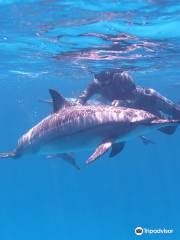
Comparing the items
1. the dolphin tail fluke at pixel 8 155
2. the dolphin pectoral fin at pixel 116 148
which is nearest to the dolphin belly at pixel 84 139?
the dolphin pectoral fin at pixel 116 148

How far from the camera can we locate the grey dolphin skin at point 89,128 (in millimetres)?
12422

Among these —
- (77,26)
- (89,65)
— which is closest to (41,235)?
(89,65)

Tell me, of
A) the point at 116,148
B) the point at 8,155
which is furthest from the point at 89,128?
the point at 8,155

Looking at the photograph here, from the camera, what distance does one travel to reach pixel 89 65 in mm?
30594

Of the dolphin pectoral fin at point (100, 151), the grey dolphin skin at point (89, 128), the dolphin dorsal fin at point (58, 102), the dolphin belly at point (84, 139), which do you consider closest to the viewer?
the dolphin pectoral fin at point (100, 151)

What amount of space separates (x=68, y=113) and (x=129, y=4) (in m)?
6.03

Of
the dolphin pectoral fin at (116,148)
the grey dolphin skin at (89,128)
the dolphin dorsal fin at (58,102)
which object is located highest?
the dolphin dorsal fin at (58,102)

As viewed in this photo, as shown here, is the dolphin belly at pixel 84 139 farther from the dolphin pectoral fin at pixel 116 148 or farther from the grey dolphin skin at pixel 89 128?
the dolphin pectoral fin at pixel 116 148

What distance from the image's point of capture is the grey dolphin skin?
40.8 ft

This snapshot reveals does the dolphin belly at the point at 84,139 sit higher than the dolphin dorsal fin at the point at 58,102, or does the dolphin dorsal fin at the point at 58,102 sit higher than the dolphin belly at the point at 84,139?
the dolphin dorsal fin at the point at 58,102

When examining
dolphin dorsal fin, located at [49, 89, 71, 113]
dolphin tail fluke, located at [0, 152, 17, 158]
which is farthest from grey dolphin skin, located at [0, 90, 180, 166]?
Answer: dolphin tail fluke, located at [0, 152, 17, 158]

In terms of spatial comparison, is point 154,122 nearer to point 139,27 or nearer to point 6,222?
point 139,27

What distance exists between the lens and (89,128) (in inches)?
526

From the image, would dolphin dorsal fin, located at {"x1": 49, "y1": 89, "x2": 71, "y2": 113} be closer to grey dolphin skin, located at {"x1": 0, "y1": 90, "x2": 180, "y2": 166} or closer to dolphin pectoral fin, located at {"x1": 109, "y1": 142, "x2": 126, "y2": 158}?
grey dolphin skin, located at {"x1": 0, "y1": 90, "x2": 180, "y2": 166}
